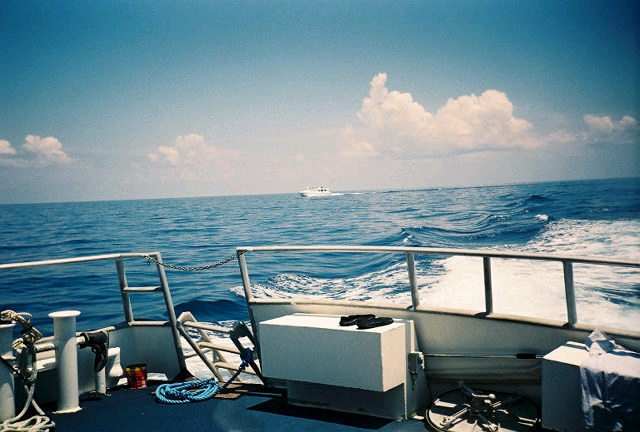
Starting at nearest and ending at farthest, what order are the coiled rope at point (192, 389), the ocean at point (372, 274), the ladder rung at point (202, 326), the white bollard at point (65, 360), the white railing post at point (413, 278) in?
the white railing post at point (413, 278) → the white bollard at point (65, 360) → the coiled rope at point (192, 389) → the ladder rung at point (202, 326) → the ocean at point (372, 274)

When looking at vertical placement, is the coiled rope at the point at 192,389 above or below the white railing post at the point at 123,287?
below

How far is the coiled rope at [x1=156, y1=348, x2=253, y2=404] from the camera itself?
421 centimetres

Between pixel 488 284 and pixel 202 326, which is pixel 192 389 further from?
pixel 488 284

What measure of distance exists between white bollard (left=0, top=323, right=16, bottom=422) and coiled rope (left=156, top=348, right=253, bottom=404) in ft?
3.34

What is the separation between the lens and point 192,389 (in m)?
4.50

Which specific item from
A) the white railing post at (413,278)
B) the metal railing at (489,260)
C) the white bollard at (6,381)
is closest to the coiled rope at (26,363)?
the white bollard at (6,381)

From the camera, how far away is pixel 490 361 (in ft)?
12.0

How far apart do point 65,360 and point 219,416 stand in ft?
4.15

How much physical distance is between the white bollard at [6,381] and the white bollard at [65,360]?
31 cm

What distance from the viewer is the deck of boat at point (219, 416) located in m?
3.65

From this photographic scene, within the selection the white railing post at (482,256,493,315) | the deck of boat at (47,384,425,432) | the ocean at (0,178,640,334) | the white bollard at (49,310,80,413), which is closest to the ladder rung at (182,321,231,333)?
the deck of boat at (47,384,425,432)

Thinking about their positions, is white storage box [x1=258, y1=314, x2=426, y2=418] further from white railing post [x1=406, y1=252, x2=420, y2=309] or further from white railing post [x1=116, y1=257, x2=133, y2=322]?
white railing post [x1=116, y1=257, x2=133, y2=322]

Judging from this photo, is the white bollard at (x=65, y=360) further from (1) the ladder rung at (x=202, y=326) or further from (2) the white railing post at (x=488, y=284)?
(2) the white railing post at (x=488, y=284)

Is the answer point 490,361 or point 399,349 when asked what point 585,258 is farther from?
point 399,349
